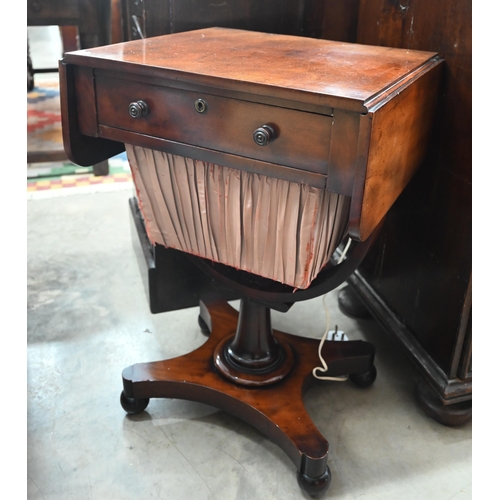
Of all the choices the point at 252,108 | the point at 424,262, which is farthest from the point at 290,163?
the point at 424,262

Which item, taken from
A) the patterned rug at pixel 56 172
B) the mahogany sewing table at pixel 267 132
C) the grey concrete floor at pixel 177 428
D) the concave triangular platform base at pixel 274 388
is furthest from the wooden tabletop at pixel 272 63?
the patterned rug at pixel 56 172

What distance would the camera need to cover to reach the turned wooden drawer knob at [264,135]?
102 cm

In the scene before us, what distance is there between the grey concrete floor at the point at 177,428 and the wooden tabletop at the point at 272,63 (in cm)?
88

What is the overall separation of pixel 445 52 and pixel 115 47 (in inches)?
28.6

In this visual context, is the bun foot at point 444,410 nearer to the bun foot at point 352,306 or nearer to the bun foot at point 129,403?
the bun foot at point 352,306

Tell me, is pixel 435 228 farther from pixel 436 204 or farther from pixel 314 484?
pixel 314 484

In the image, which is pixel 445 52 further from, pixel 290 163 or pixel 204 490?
pixel 204 490

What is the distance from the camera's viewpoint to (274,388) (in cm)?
149

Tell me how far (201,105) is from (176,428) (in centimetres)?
83

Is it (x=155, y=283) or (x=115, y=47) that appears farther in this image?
(x=155, y=283)

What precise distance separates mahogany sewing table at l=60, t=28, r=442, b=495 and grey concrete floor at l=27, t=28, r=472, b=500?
→ 73 millimetres

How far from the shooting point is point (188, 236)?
1.39 meters

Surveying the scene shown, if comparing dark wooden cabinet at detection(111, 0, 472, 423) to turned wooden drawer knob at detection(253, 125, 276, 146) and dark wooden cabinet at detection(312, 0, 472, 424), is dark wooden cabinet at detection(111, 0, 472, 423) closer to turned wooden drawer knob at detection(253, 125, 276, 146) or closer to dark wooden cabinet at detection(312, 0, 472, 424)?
dark wooden cabinet at detection(312, 0, 472, 424)

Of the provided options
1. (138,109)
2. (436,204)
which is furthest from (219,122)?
(436,204)
